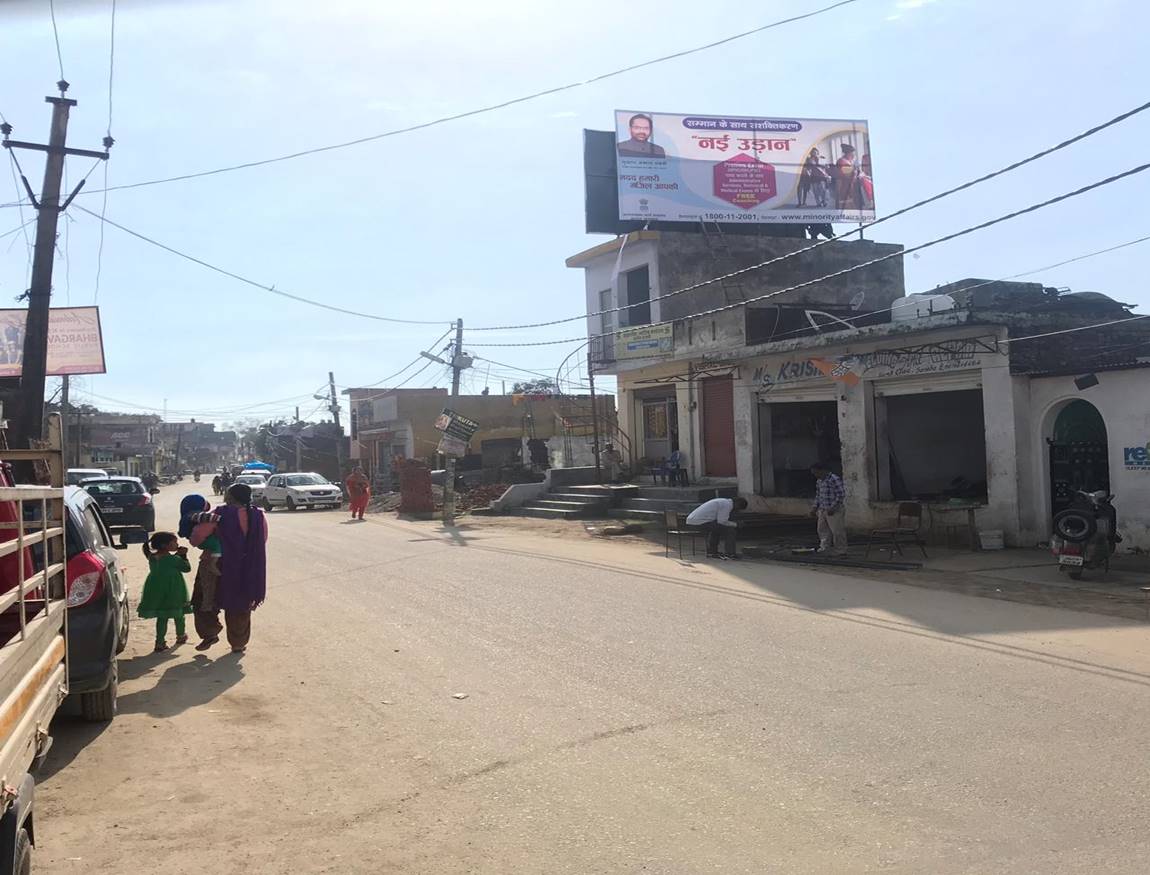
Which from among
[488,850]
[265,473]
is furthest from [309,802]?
[265,473]

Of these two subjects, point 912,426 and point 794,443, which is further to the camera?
point 794,443

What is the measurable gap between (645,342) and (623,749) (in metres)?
22.0

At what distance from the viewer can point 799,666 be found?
25.2 feet

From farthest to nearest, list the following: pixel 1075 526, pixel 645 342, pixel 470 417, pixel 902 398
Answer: pixel 470 417
pixel 645 342
pixel 902 398
pixel 1075 526

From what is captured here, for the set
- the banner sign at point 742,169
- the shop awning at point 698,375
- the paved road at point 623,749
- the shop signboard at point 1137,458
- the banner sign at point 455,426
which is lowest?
the paved road at point 623,749

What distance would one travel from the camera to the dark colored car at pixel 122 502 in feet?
74.9

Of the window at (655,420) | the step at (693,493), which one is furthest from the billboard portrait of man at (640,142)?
the step at (693,493)

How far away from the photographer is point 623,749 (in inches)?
220

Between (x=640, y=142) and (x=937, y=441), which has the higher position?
(x=640, y=142)

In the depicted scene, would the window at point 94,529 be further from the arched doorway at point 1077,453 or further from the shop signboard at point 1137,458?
the shop signboard at point 1137,458

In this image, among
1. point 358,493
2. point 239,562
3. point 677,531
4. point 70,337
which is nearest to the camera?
point 239,562

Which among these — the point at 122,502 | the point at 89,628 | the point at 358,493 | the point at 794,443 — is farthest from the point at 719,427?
the point at 89,628

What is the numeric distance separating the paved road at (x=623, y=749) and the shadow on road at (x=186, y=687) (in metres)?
0.03

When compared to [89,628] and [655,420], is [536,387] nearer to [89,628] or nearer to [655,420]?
[655,420]
